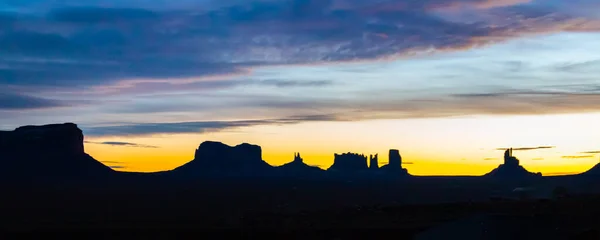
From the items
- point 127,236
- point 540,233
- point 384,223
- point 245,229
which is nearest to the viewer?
point 540,233

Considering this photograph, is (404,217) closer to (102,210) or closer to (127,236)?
(127,236)

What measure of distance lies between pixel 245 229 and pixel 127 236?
11456 mm

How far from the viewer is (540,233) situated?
4709 centimetres

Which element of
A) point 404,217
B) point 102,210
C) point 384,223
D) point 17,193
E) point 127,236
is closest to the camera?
point 127,236

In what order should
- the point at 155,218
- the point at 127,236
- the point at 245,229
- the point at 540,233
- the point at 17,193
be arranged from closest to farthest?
the point at 540,233
the point at 127,236
the point at 245,229
the point at 155,218
the point at 17,193

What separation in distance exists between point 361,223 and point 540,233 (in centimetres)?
3669

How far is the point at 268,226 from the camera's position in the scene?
250 ft

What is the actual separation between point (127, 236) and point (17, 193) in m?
110

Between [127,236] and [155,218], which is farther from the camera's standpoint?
[155,218]

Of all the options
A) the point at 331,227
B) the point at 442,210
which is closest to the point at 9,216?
the point at 331,227

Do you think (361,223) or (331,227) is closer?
(331,227)

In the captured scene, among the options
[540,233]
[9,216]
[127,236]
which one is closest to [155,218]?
[9,216]

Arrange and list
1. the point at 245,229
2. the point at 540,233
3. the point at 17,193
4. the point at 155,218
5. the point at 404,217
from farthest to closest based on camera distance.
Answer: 1. the point at 17,193
2. the point at 155,218
3. the point at 404,217
4. the point at 245,229
5. the point at 540,233

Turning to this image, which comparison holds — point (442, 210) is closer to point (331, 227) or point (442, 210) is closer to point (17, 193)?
point (331, 227)
